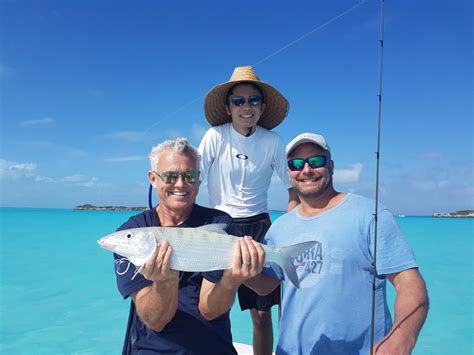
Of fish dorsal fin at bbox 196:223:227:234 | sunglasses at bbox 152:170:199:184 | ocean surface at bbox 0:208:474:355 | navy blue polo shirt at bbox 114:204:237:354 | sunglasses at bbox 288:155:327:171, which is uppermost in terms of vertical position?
sunglasses at bbox 288:155:327:171

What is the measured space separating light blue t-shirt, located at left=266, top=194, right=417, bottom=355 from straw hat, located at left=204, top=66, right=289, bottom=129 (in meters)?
1.84

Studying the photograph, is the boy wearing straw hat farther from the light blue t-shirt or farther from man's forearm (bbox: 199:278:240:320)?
man's forearm (bbox: 199:278:240:320)

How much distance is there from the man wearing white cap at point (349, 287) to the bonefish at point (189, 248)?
17 centimetres

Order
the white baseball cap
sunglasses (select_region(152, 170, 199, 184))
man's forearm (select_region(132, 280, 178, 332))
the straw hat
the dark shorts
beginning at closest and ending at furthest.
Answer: man's forearm (select_region(132, 280, 178, 332)) → sunglasses (select_region(152, 170, 199, 184)) → the white baseball cap → the dark shorts → the straw hat

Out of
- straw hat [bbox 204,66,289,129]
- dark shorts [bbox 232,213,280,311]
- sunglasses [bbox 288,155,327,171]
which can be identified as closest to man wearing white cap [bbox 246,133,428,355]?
sunglasses [bbox 288,155,327,171]

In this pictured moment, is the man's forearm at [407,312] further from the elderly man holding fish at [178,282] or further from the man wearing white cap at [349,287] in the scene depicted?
the elderly man holding fish at [178,282]

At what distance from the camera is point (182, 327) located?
233 cm

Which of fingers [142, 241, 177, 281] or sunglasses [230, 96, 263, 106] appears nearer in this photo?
fingers [142, 241, 177, 281]

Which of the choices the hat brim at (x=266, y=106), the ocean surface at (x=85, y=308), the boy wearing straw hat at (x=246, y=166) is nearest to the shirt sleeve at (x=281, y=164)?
the boy wearing straw hat at (x=246, y=166)

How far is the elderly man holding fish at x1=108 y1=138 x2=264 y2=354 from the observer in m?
2.20

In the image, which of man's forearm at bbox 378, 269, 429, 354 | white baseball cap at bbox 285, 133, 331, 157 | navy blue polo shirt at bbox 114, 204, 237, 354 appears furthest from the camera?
white baseball cap at bbox 285, 133, 331, 157

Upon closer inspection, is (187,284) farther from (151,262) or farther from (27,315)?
(27,315)

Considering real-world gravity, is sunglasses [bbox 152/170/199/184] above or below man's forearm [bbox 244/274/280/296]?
above

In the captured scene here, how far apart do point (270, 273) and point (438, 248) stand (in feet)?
88.0
